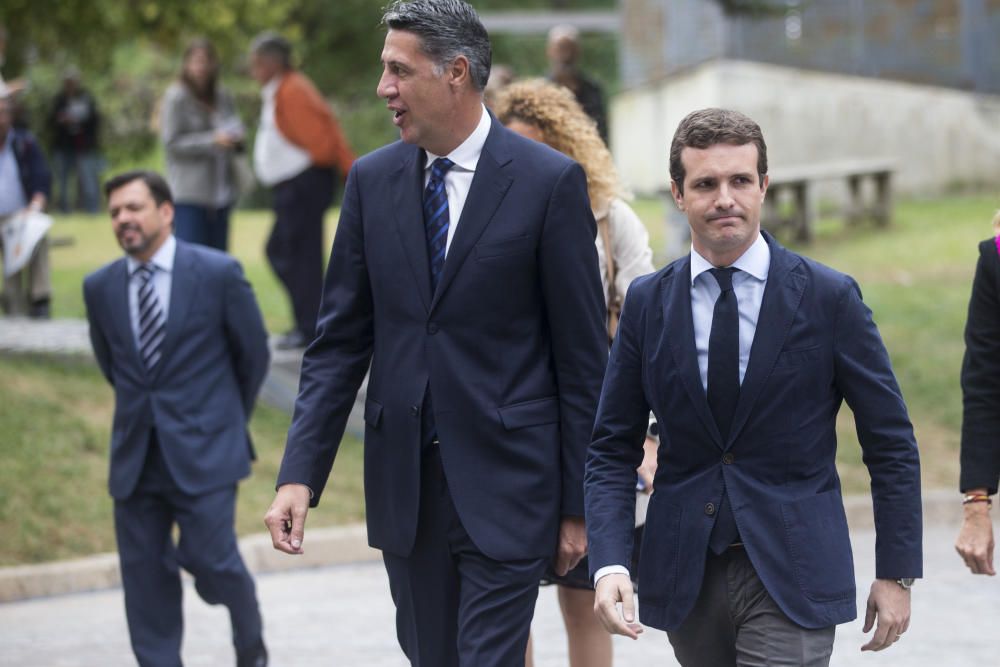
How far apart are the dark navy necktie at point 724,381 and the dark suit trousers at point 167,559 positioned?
10.5ft

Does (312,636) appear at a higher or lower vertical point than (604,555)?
lower

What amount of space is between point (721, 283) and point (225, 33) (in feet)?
63.0

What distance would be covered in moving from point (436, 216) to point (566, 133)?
1210mm

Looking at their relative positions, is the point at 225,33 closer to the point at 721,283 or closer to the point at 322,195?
the point at 322,195

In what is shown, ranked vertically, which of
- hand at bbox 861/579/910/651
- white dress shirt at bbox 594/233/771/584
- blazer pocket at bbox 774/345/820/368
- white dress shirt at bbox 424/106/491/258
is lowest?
hand at bbox 861/579/910/651

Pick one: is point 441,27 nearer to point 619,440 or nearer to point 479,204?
point 479,204

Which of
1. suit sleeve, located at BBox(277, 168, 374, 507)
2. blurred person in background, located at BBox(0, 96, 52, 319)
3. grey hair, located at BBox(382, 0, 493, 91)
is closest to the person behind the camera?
grey hair, located at BBox(382, 0, 493, 91)

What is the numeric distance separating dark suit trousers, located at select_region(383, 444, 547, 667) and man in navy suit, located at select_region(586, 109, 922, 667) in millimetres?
566

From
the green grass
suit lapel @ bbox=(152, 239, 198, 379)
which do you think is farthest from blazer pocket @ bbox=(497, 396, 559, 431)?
the green grass

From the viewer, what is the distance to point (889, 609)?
3875 millimetres

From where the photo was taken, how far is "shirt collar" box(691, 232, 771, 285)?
13.1ft

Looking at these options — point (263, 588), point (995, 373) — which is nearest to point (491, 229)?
point (995, 373)

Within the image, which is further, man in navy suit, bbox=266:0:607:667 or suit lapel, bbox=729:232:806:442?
man in navy suit, bbox=266:0:607:667

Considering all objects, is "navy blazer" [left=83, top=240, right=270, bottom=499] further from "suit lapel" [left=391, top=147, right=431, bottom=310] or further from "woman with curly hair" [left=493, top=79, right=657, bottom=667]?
"suit lapel" [left=391, top=147, right=431, bottom=310]
